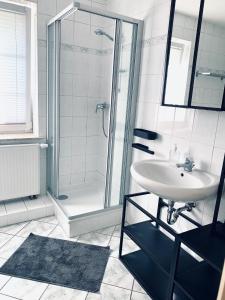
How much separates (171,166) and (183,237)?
1.79 ft

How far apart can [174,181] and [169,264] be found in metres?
0.53

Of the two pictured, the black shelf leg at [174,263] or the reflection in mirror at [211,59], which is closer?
the black shelf leg at [174,263]

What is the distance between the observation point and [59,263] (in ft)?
6.14

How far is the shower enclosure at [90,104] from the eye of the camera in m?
2.11

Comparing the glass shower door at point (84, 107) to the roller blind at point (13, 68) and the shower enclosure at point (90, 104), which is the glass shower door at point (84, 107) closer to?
the shower enclosure at point (90, 104)

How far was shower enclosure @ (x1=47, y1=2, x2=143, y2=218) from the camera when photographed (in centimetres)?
211

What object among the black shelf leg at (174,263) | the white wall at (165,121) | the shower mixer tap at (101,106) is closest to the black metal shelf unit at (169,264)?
the black shelf leg at (174,263)

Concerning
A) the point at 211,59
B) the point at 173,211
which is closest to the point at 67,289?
the point at 173,211

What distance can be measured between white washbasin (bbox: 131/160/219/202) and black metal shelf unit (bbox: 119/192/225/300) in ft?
0.72

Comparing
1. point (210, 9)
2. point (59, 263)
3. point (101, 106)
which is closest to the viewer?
point (210, 9)

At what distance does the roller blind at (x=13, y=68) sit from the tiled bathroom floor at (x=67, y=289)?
3.94ft

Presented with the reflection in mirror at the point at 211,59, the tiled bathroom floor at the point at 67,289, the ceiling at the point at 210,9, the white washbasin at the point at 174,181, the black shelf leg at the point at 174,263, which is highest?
the ceiling at the point at 210,9

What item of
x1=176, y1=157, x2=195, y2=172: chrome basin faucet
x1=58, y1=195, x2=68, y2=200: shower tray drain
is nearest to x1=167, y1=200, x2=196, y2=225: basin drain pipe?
x1=176, y1=157, x2=195, y2=172: chrome basin faucet

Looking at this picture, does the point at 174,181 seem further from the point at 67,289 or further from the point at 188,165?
the point at 67,289
